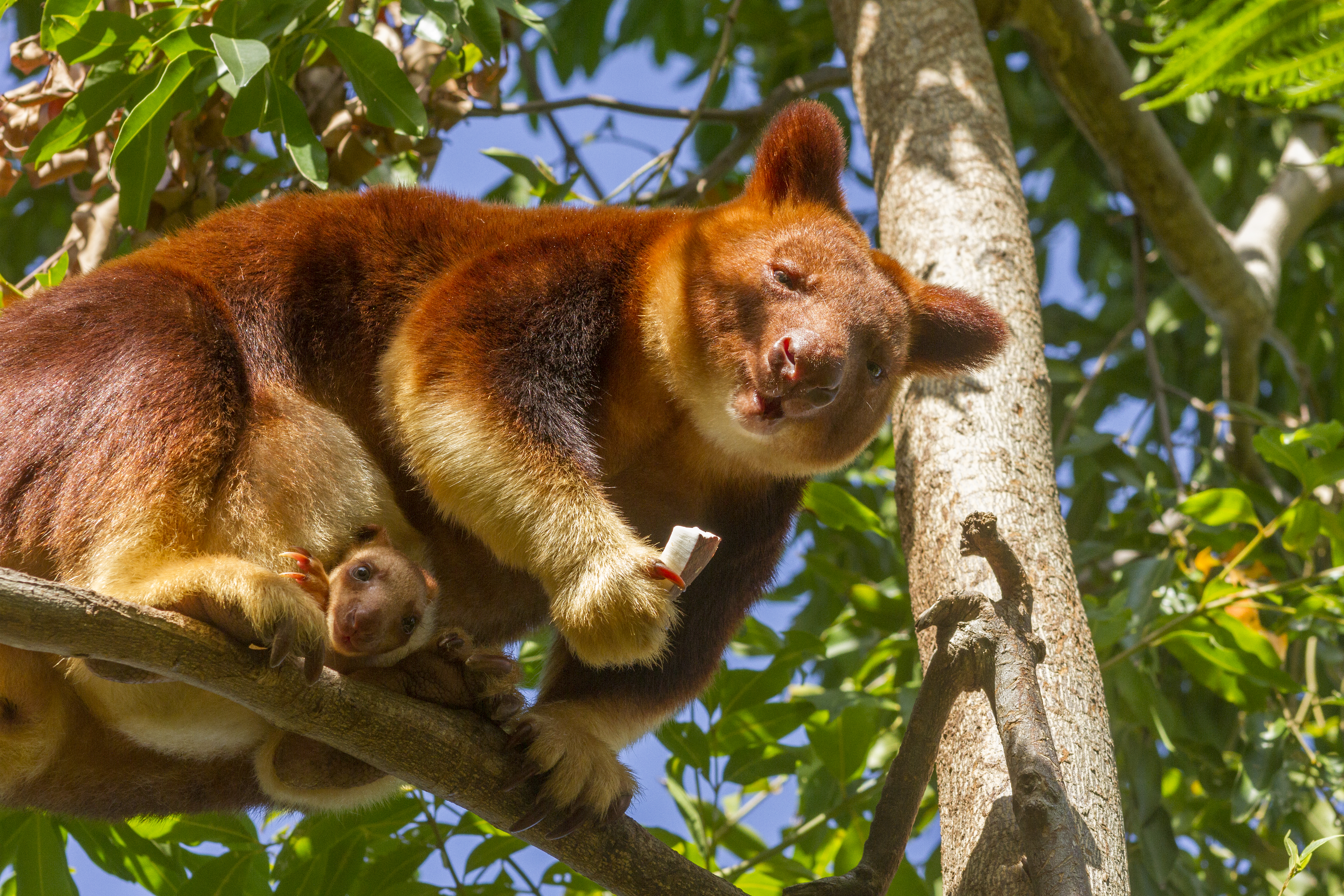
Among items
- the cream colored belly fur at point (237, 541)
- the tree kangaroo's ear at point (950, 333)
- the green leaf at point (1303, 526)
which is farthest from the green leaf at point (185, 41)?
the green leaf at point (1303, 526)

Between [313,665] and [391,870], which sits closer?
[313,665]

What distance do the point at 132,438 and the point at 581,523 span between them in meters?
1.07

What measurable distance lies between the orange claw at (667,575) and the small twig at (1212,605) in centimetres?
194

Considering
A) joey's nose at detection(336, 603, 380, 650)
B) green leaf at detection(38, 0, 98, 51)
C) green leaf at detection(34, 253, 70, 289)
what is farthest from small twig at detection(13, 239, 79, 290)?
A: joey's nose at detection(336, 603, 380, 650)

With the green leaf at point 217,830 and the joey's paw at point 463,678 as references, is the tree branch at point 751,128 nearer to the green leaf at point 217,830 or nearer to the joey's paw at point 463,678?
the joey's paw at point 463,678

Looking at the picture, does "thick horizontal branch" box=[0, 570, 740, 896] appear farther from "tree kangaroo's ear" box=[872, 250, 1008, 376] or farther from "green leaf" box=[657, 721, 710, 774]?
"tree kangaroo's ear" box=[872, 250, 1008, 376]

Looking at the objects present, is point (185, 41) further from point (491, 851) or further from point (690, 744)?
point (690, 744)

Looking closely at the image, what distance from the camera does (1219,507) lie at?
4227 mm

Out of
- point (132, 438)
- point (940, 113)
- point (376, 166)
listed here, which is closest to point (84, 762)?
point (132, 438)

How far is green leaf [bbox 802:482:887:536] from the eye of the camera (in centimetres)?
437

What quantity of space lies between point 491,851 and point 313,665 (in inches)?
63.2

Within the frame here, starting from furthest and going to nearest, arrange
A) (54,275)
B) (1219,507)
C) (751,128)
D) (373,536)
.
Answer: (751,128) < (1219,507) < (54,275) < (373,536)

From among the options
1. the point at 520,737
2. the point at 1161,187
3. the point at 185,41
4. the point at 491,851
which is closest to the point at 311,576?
the point at 520,737

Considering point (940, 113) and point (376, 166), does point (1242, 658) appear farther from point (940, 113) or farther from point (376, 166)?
point (376, 166)
